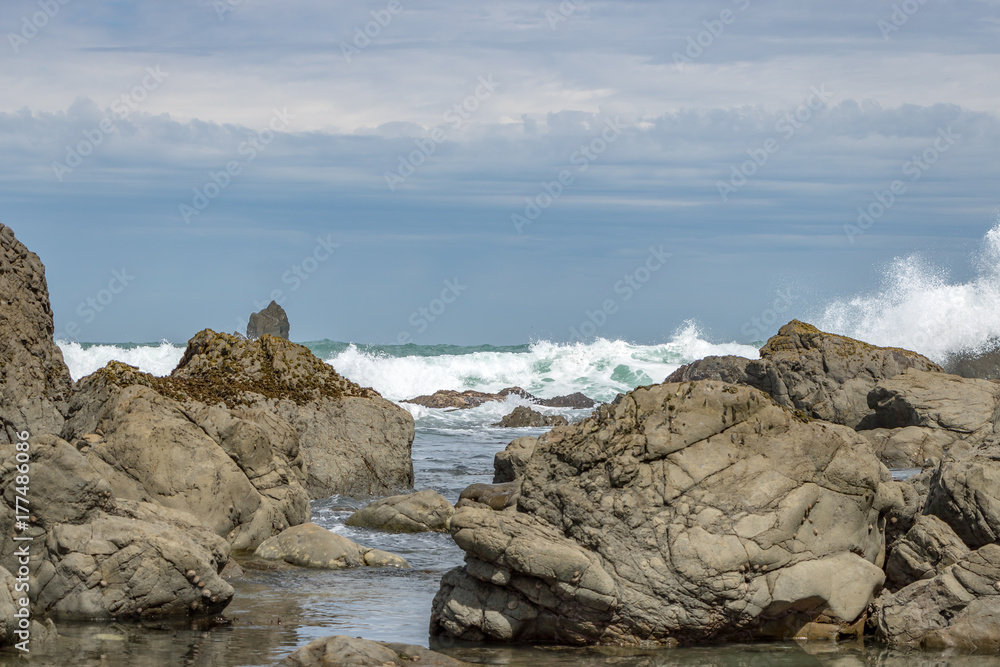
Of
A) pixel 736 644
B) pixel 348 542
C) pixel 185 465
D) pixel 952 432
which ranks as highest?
pixel 952 432

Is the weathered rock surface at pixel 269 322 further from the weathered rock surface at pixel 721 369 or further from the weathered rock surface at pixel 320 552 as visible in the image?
the weathered rock surface at pixel 320 552

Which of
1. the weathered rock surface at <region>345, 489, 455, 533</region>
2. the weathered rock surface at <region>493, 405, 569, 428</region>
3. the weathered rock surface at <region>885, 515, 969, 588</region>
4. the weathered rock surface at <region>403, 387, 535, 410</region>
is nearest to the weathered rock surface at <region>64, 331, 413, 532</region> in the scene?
the weathered rock surface at <region>345, 489, 455, 533</region>

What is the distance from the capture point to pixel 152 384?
13.8 m

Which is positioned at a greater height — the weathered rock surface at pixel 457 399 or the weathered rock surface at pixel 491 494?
the weathered rock surface at pixel 457 399

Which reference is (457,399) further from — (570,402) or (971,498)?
(971,498)

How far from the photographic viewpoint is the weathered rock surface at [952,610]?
7.55 metres

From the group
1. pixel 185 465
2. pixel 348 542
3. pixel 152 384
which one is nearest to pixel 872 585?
pixel 348 542

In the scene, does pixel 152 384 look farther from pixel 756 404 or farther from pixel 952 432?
pixel 952 432

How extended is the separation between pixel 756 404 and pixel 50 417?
352 inches

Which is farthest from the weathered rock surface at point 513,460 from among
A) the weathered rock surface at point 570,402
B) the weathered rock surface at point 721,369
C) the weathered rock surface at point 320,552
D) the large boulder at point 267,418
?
the weathered rock surface at point 570,402

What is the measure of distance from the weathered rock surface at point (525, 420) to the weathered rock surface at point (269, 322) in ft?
58.8

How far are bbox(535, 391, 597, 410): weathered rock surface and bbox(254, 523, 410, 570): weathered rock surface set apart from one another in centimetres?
2736

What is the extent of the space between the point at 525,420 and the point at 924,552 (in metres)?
23.1

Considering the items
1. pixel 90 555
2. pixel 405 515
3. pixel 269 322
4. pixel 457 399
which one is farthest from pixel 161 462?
pixel 269 322
